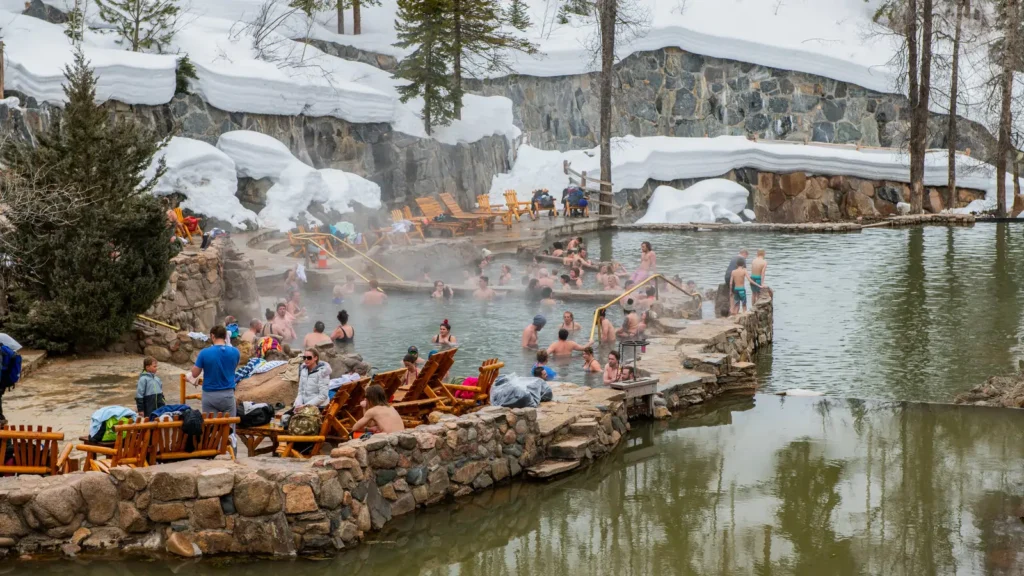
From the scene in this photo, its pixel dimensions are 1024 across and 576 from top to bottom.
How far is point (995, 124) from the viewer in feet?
111

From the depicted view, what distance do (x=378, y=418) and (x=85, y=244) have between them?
5.63 meters

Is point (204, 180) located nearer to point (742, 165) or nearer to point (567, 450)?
point (567, 450)

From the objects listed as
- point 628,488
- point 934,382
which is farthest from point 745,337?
point 628,488

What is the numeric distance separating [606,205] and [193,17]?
12.8 meters

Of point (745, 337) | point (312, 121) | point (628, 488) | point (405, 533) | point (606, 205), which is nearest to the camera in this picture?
point (405, 533)

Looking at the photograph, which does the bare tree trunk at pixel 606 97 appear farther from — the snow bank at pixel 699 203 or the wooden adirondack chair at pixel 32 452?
the wooden adirondack chair at pixel 32 452

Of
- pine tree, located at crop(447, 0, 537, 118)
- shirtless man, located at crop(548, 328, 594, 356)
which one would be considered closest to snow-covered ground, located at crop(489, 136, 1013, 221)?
pine tree, located at crop(447, 0, 537, 118)

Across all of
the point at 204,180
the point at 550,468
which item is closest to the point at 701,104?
the point at 204,180

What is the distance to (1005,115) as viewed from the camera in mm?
31828

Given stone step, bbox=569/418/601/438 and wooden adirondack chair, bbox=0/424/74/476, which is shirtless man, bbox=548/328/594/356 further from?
wooden adirondack chair, bbox=0/424/74/476

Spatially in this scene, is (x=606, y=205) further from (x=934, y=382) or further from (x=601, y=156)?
(x=934, y=382)

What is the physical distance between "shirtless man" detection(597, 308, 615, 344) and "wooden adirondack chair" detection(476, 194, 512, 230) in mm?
12426

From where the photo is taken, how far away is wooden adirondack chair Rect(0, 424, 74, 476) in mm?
8633

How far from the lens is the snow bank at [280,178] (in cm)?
2558
